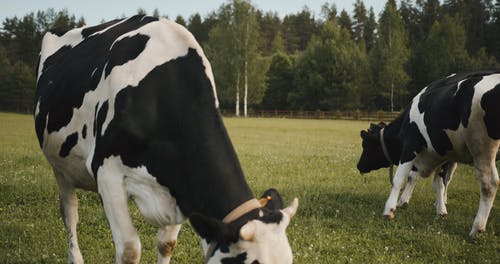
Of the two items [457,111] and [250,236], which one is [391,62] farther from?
[250,236]

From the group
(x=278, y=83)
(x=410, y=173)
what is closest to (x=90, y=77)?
(x=410, y=173)

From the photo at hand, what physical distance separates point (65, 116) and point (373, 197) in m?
6.56

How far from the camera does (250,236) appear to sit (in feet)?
8.12

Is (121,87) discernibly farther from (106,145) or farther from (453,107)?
(453,107)

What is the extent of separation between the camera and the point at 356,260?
545 centimetres

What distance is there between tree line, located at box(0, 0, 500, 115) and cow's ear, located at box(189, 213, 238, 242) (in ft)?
184

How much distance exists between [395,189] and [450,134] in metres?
1.35

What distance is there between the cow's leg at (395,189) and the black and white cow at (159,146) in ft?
14.8

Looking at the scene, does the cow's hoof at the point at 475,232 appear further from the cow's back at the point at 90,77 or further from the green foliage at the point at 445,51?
the green foliage at the point at 445,51

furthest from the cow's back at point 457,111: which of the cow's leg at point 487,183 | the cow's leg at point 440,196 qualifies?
the cow's leg at point 440,196

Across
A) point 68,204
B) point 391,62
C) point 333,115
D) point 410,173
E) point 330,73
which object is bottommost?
point 333,115

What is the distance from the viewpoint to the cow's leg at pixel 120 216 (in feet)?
11.6

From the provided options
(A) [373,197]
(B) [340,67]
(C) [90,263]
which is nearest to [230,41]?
(B) [340,67]

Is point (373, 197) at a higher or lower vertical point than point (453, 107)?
lower
